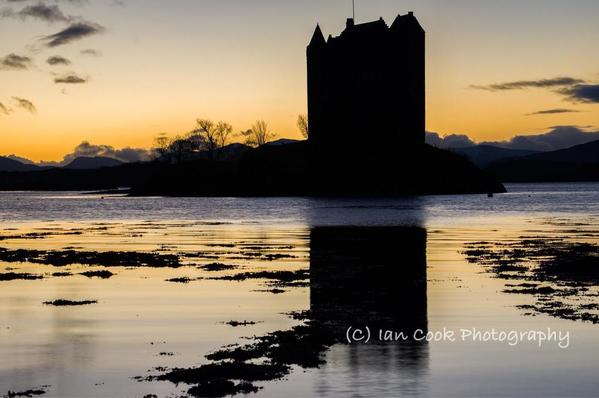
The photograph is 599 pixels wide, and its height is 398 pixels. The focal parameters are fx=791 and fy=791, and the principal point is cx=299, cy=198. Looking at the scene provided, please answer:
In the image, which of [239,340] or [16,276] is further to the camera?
[16,276]

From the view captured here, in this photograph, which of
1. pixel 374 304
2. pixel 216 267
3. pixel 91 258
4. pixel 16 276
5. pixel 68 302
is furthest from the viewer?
pixel 91 258

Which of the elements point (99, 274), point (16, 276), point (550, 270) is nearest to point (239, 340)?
point (99, 274)

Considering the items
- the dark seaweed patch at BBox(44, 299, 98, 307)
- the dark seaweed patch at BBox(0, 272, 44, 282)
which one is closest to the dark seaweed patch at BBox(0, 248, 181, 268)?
A: the dark seaweed patch at BBox(0, 272, 44, 282)

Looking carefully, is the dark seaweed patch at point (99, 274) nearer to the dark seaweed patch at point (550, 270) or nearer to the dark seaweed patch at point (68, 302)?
the dark seaweed patch at point (68, 302)

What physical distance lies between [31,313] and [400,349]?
12.7 m

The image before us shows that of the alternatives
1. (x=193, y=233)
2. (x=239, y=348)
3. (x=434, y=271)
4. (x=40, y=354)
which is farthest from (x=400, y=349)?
(x=193, y=233)

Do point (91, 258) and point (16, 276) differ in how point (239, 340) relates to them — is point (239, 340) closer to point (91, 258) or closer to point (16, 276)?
point (16, 276)

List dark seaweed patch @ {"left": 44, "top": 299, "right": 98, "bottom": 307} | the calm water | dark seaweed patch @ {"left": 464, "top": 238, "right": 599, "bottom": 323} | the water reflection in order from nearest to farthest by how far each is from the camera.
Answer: the calm water < the water reflection < dark seaweed patch @ {"left": 464, "top": 238, "right": 599, "bottom": 323} < dark seaweed patch @ {"left": 44, "top": 299, "right": 98, "bottom": 307}

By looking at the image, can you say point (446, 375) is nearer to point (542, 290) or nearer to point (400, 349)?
point (400, 349)

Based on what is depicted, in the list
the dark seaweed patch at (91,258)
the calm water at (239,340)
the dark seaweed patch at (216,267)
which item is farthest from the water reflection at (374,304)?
the dark seaweed patch at (91,258)

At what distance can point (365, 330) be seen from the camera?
21641mm

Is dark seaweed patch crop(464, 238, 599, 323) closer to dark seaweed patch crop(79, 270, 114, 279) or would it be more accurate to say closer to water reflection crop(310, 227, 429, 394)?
water reflection crop(310, 227, 429, 394)

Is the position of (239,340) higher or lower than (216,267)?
lower

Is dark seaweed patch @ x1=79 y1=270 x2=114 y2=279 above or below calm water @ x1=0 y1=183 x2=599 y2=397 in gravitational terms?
above
